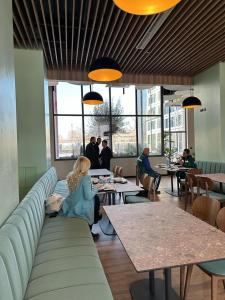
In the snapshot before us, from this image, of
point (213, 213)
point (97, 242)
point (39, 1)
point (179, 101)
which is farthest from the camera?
point (179, 101)

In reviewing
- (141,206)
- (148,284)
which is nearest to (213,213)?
(141,206)

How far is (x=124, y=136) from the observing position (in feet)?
36.4

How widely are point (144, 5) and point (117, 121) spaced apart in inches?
356

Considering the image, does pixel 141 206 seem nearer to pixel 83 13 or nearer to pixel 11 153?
pixel 11 153

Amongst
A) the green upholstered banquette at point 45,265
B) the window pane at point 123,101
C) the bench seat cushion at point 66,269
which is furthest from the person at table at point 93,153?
the green upholstered banquette at point 45,265

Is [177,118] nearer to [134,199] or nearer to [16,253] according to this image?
[134,199]

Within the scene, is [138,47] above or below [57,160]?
above

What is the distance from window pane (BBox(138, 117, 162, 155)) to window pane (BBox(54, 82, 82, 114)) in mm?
2969

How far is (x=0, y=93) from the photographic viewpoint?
88.8 inches

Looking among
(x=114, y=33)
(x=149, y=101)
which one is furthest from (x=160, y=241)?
(x=149, y=101)

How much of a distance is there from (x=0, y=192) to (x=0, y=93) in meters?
0.91

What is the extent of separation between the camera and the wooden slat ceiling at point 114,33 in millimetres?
3867

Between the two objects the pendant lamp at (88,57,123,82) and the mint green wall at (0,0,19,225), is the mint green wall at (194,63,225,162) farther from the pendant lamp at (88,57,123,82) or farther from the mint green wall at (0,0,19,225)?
the mint green wall at (0,0,19,225)

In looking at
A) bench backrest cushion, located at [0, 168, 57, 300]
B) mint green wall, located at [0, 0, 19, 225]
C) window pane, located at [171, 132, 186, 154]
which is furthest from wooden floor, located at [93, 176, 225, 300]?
window pane, located at [171, 132, 186, 154]
